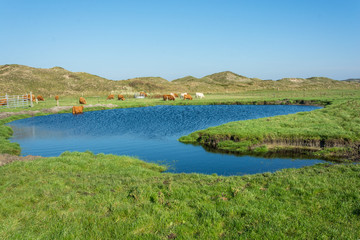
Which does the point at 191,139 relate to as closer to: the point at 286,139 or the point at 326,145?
the point at 286,139

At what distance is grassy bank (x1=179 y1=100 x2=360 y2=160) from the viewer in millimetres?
22125

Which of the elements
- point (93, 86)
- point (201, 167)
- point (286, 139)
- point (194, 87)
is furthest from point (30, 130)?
point (194, 87)

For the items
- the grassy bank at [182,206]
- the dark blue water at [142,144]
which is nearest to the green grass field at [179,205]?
the grassy bank at [182,206]

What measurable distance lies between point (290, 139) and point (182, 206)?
59.6 feet

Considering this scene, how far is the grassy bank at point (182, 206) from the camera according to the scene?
27.0 feet

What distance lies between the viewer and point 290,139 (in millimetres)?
24891

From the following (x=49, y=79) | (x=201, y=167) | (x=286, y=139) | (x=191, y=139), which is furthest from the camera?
(x=49, y=79)

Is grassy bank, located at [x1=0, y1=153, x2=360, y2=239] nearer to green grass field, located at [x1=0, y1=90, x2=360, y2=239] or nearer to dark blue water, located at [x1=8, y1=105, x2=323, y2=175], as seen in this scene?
green grass field, located at [x1=0, y1=90, x2=360, y2=239]

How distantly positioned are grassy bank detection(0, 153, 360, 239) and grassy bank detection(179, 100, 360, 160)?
8.69 m

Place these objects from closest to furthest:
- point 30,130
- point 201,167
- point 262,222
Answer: point 262,222 < point 201,167 < point 30,130

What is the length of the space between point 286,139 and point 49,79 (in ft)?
448

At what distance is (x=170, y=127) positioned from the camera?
124ft

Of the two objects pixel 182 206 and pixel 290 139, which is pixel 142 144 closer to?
pixel 290 139

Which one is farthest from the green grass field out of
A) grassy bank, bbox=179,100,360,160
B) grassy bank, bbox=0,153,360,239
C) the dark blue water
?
grassy bank, bbox=179,100,360,160
